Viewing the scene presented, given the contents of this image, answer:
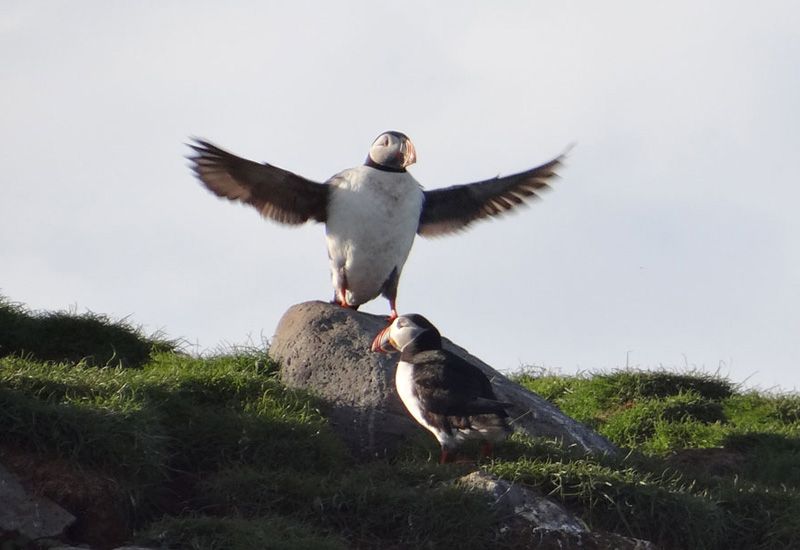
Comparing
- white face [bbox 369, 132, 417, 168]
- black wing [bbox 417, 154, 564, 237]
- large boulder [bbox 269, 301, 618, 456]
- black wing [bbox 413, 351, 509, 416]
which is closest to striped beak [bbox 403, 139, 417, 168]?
white face [bbox 369, 132, 417, 168]

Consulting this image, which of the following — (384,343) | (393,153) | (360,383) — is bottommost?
(360,383)

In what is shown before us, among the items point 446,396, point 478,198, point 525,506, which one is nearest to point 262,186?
point 478,198

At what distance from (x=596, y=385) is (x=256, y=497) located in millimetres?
3786

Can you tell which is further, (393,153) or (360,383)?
(393,153)

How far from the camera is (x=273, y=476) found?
630cm

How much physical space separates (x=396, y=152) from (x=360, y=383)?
5.84 ft

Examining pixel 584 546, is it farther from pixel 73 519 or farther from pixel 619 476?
pixel 73 519

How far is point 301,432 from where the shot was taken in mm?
6906

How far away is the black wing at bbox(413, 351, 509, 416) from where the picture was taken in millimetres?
→ 6562

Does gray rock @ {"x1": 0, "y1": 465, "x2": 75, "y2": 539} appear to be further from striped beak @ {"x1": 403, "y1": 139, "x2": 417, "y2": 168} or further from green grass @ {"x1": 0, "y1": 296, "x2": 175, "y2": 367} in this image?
striped beak @ {"x1": 403, "y1": 139, "x2": 417, "y2": 168}

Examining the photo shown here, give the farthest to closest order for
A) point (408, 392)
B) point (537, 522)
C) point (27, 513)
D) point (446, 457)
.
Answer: point (408, 392)
point (446, 457)
point (537, 522)
point (27, 513)

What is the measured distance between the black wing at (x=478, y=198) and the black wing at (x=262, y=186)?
0.81m

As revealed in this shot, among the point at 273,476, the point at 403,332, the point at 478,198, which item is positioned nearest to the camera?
the point at 273,476

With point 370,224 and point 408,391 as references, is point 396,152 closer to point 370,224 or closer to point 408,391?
point 370,224
